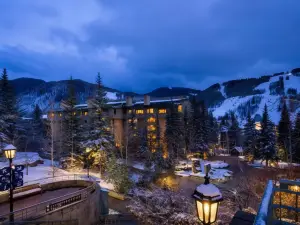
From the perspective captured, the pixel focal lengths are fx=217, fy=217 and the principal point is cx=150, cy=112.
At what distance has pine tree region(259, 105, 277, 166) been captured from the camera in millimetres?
42625

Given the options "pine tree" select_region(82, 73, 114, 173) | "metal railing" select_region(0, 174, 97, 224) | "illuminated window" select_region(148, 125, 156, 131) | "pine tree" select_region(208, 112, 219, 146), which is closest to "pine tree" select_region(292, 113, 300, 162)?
"pine tree" select_region(208, 112, 219, 146)

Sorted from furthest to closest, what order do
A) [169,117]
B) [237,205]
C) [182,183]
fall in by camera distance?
[169,117]
[182,183]
[237,205]

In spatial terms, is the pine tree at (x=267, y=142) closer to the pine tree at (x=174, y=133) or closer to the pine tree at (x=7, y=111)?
the pine tree at (x=174, y=133)

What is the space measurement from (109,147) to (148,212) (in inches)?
668

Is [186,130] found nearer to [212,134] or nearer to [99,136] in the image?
[212,134]

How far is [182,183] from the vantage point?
34031mm

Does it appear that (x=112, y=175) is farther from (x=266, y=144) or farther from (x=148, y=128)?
(x=266, y=144)

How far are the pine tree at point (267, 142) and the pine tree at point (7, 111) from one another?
45.0 m

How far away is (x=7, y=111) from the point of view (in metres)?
34.2

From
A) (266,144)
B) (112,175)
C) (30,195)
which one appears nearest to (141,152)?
(112,175)

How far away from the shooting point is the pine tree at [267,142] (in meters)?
42.6

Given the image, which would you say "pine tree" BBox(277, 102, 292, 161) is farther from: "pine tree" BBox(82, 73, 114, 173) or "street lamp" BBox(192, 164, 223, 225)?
"street lamp" BBox(192, 164, 223, 225)

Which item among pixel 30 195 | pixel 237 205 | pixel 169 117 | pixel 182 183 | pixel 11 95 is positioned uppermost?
pixel 11 95

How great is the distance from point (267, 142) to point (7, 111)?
47.4m
